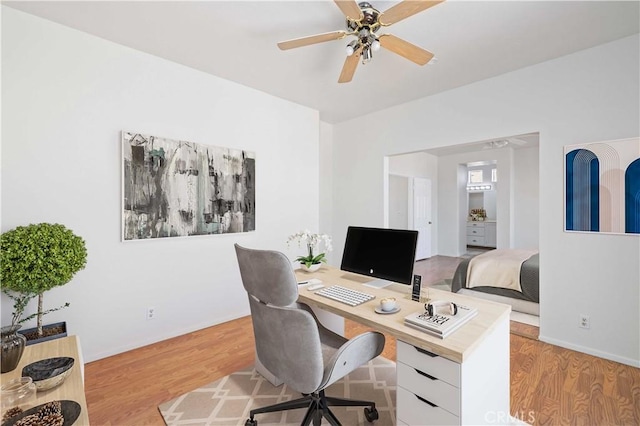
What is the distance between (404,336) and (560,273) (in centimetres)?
235

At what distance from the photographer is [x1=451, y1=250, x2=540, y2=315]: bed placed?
324 centimetres

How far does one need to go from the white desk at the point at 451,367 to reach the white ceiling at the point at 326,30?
2.02 meters

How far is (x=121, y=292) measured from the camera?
8.58 feet

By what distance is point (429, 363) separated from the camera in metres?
1.30

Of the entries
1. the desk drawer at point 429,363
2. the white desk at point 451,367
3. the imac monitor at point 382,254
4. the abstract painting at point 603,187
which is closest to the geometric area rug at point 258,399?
the white desk at point 451,367

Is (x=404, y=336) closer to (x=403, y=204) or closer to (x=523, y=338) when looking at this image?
(x=523, y=338)

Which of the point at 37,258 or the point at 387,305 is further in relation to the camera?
the point at 37,258

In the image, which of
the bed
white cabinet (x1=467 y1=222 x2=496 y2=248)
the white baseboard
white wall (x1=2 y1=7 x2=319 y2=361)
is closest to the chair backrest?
white wall (x1=2 y1=7 x2=319 y2=361)

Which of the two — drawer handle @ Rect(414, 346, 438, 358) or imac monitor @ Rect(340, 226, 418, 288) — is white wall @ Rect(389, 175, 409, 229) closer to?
imac monitor @ Rect(340, 226, 418, 288)

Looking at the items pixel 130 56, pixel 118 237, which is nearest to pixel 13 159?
pixel 118 237

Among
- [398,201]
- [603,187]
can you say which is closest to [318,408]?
[603,187]

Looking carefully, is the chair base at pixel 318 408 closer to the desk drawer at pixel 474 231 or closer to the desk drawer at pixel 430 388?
the desk drawer at pixel 430 388

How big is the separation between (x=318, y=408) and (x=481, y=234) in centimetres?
858

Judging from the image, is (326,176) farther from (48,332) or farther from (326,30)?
(48,332)
